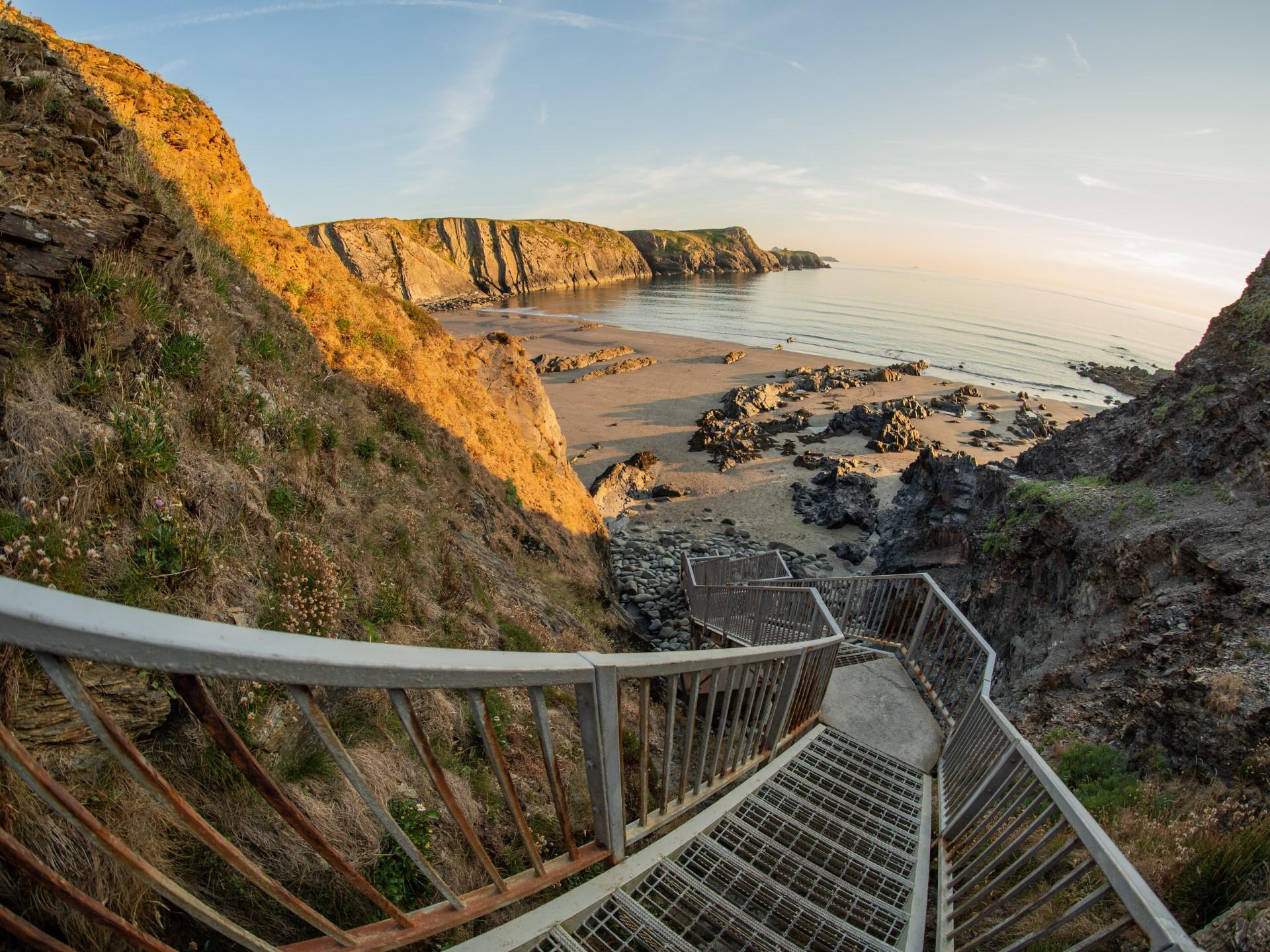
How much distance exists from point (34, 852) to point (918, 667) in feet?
25.3

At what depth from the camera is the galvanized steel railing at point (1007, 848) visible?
2.25m

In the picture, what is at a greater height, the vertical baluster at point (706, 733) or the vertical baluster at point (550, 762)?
the vertical baluster at point (550, 762)

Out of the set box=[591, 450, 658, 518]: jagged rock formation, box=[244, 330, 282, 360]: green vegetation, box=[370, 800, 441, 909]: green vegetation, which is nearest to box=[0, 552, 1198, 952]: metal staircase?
box=[370, 800, 441, 909]: green vegetation

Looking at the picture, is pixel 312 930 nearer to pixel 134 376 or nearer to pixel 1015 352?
pixel 134 376

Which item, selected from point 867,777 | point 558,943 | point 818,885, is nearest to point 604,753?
point 558,943

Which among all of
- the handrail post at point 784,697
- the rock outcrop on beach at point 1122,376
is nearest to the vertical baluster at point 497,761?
the handrail post at point 784,697

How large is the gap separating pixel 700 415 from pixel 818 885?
98.8ft

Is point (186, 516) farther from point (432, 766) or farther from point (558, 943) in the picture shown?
point (558, 943)

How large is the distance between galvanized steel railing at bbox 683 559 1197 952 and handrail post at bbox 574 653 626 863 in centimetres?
174

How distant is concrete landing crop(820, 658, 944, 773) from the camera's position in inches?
233

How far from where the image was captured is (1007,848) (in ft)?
9.82

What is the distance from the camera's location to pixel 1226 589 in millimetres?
6090

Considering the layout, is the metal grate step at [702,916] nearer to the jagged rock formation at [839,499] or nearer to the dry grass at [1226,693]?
the dry grass at [1226,693]

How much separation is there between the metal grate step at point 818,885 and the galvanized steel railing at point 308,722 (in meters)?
0.70
